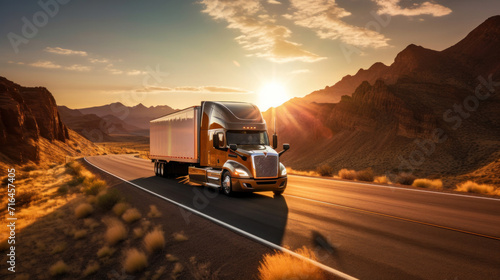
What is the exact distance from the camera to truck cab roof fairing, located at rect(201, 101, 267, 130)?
45.6 feet

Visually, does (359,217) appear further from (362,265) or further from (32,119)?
(32,119)

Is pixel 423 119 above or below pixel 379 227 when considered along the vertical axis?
above

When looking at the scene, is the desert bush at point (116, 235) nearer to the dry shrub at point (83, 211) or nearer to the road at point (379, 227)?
the road at point (379, 227)

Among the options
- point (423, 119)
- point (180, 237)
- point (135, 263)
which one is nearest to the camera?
point (135, 263)

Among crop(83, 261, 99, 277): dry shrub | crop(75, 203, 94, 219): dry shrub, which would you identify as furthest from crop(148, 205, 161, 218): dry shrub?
crop(75, 203, 94, 219): dry shrub

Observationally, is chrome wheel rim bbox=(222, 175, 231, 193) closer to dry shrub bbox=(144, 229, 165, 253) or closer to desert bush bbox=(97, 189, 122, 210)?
desert bush bbox=(97, 189, 122, 210)

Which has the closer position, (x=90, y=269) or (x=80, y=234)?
(x=90, y=269)

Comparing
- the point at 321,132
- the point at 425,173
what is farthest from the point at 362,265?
the point at 321,132

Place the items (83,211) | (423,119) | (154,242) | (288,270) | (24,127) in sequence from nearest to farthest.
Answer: (288,270) < (154,242) < (83,211) < (423,119) < (24,127)

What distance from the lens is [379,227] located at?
8.02 m

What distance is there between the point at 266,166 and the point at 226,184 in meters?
2.03

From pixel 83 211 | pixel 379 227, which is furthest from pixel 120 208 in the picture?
pixel 379 227

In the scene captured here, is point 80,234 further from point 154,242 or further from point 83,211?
point 154,242

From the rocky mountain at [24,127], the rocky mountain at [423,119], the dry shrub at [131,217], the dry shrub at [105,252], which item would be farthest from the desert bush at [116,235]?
the rocky mountain at [423,119]
